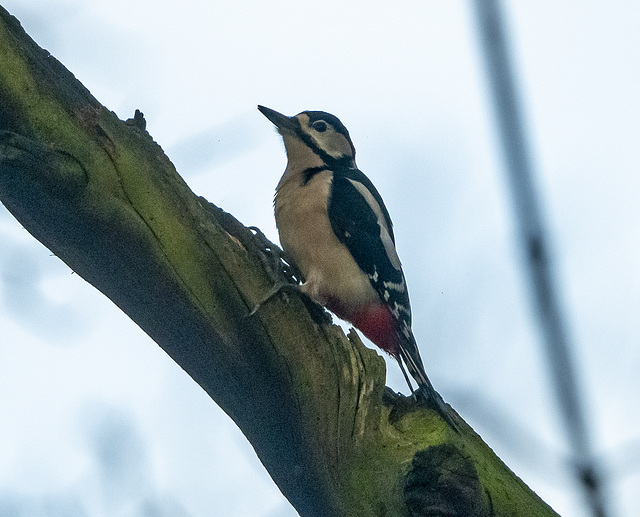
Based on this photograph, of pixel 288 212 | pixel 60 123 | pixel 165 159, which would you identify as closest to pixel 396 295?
pixel 288 212

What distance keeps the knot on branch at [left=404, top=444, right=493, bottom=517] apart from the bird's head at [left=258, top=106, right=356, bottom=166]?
2003 mm

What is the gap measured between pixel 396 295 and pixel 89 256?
1.71 meters

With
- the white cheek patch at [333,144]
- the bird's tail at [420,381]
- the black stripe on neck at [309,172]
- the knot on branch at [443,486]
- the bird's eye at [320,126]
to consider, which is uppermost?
the bird's eye at [320,126]

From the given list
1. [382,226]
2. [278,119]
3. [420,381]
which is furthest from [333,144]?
[420,381]

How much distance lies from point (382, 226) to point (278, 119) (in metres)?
0.79

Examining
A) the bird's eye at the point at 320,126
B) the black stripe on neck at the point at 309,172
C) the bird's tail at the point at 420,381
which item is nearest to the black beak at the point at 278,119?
the bird's eye at the point at 320,126

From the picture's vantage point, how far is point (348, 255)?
342 centimetres

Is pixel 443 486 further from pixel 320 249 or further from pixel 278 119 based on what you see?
pixel 278 119

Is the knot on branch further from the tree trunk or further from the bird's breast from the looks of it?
the bird's breast

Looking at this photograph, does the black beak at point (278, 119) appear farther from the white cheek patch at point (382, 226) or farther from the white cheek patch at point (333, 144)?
the white cheek patch at point (382, 226)

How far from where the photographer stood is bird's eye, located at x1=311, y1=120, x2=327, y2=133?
4.07 m

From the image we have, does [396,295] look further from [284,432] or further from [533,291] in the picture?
[533,291]

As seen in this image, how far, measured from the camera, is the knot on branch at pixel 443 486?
218 cm

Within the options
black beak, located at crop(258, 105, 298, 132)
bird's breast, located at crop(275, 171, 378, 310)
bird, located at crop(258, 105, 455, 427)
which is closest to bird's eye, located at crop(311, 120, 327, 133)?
black beak, located at crop(258, 105, 298, 132)
